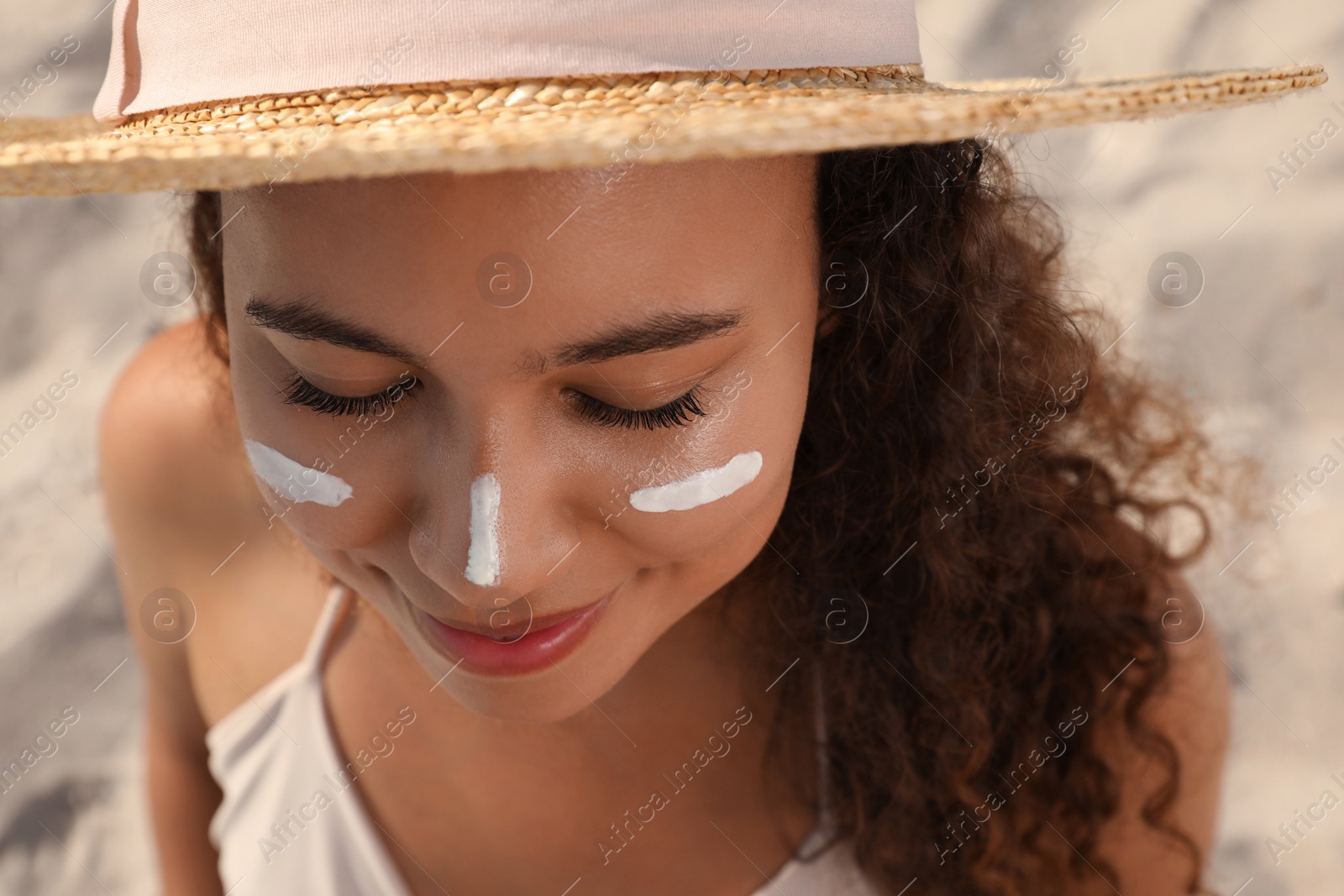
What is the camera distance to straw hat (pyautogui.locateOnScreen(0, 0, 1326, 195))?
623 millimetres

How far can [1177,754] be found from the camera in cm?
125

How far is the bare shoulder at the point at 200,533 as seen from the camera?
1.50m

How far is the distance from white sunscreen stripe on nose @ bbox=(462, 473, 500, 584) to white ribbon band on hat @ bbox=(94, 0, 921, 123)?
0.28 m

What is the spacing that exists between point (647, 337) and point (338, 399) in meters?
0.25

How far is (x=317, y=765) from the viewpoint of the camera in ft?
4.60

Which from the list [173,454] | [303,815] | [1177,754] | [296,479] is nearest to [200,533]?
[173,454]

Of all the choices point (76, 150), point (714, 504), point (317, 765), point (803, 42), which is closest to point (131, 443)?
point (317, 765)

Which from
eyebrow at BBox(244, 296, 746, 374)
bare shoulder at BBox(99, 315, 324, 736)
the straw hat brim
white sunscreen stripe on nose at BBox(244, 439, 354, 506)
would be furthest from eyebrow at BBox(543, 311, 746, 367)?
bare shoulder at BBox(99, 315, 324, 736)

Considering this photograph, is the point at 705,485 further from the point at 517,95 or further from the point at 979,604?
the point at 979,604

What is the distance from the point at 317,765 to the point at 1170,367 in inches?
65.2

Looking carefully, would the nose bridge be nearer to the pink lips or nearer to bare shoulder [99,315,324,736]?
the pink lips

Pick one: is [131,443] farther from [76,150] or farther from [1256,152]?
[1256,152]

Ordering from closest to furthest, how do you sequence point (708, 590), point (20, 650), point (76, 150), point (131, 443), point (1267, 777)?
1. point (76, 150)
2. point (708, 590)
3. point (131, 443)
4. point (1267, 777)
5. point (20, 650)

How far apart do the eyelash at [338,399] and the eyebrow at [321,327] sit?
0.14 ft
